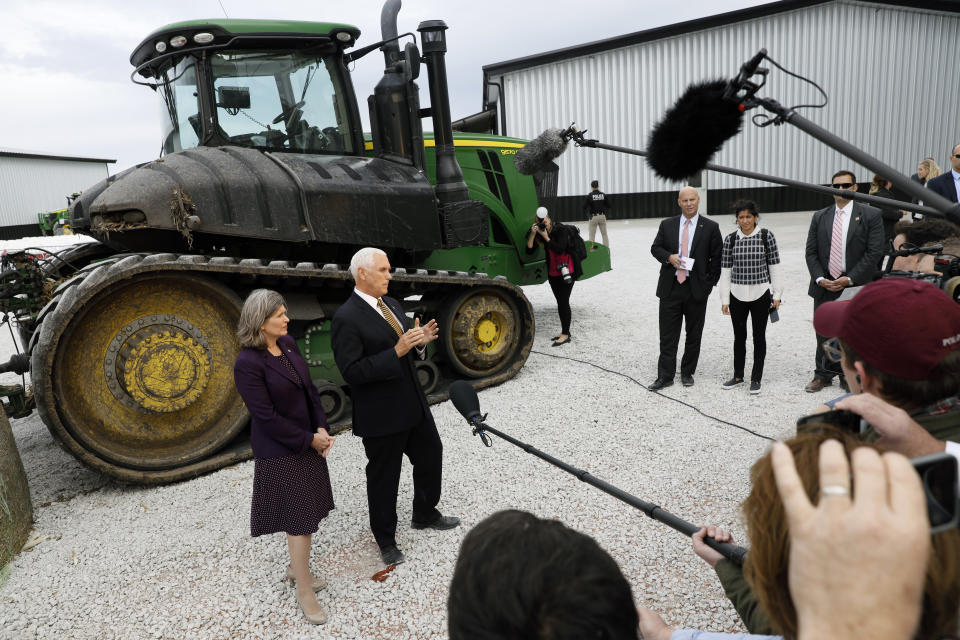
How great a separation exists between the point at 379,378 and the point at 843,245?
4405mm

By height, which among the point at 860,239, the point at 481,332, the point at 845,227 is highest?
the point at 845,227

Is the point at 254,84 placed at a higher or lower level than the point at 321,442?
higher

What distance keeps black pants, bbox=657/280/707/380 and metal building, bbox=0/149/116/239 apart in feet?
127

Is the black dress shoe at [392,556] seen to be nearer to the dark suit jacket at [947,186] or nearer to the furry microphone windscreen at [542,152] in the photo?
the furry microphone windscreen at [542,152]

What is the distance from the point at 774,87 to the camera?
67.5 feet

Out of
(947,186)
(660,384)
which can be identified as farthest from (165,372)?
(947,186)

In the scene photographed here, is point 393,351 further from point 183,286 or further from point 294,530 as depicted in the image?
point 183,286

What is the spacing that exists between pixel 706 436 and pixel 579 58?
67.4ft

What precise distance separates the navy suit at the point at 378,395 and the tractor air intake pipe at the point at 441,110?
2980 millimetres

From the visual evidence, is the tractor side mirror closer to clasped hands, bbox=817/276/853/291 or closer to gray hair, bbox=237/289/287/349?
gray hair, bbox=237/289/287/349

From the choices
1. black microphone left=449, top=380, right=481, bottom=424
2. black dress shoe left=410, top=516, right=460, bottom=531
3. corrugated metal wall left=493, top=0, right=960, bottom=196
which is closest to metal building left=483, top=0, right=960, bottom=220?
corrugated metal wall left=493, top=0, right=960, bottom=196

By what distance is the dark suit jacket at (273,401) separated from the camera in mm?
2996

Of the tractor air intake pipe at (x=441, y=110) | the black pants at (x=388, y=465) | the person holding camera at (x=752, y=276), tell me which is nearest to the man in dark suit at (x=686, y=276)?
the person holding camera at (x=752, y=276)

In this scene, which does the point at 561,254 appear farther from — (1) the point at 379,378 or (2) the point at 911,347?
(2) the point at 911,347
